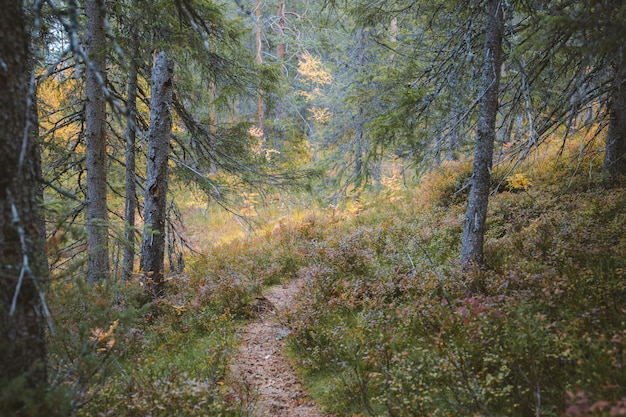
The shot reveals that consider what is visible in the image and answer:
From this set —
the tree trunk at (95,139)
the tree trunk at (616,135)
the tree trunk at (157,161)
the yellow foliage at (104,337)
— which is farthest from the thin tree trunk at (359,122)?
the yellow foliage at (104,337)

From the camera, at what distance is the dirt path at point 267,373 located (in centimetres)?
488

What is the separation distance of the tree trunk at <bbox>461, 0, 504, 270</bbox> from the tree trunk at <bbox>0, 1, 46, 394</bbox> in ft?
19.2

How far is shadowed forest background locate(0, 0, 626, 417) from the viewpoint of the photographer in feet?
9.30

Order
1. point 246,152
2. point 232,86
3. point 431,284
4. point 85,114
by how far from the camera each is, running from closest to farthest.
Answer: point 431,284 < point 85,114 < point 232,86 < point 246,152

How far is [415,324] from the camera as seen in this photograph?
208 inches

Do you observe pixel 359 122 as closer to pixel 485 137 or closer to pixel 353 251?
pixel 353 251

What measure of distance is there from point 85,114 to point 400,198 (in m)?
10.8

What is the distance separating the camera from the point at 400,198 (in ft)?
46.9

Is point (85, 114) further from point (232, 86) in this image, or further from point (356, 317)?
point (356, 317)

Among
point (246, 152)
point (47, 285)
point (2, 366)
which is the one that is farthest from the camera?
point (246, 152)

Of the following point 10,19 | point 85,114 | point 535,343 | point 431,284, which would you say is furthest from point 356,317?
point 85,114

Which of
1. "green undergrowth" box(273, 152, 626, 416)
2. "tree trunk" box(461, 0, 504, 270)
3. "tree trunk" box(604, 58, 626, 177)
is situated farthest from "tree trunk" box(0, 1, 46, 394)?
"tree trunk" box(604, 58, 626, 177)

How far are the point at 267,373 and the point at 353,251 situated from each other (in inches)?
148

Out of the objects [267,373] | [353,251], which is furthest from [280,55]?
[267,373]
